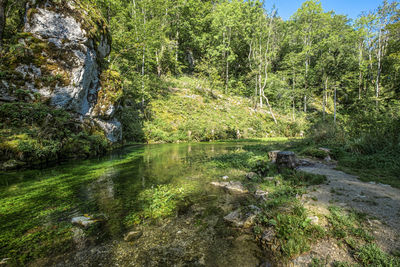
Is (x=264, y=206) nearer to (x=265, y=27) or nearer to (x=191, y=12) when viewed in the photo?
(x=265, y=27)

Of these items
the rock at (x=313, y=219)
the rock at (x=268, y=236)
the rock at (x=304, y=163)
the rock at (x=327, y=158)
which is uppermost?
the rock at (x=327, y=158)

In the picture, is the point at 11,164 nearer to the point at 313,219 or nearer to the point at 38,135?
the point at 38,135

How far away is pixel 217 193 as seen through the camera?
5754mm

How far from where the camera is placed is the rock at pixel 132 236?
350 cm

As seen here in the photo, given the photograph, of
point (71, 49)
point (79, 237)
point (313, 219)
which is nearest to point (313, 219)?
point (313, 219)

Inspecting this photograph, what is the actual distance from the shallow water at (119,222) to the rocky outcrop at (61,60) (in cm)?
589

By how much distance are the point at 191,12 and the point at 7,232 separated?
4751cm

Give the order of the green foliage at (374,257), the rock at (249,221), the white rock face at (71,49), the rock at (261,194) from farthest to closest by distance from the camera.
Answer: the white rock face at (71,49), the rock at (261,194), the rock at (249,221), the green foliage at (374,257)

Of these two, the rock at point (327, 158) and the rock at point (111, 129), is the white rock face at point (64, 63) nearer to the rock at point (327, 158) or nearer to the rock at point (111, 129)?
the rock at point (111, 129)

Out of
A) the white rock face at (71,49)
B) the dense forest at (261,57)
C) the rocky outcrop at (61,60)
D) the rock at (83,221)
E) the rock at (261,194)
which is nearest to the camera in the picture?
the rock at (83,221)

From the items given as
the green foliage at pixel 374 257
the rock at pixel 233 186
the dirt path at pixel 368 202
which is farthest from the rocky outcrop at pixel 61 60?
the green foliage at pixel 374 257

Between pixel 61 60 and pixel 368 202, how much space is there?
54.1ft

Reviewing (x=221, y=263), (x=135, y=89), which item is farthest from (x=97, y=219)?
(x=135, y=89)

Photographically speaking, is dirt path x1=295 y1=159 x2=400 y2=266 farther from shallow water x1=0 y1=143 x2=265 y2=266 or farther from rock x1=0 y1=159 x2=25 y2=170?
rock x1=0 y1=159 x2=25 y2=170
